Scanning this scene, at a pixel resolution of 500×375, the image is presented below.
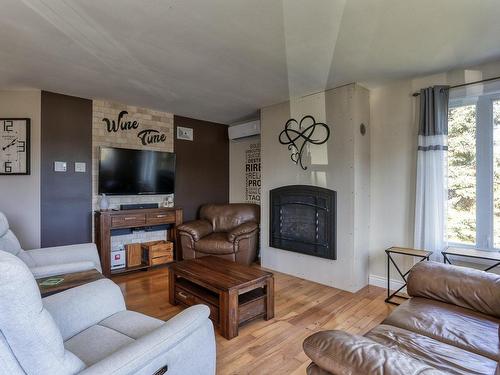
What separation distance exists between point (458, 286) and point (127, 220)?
351 centimetres

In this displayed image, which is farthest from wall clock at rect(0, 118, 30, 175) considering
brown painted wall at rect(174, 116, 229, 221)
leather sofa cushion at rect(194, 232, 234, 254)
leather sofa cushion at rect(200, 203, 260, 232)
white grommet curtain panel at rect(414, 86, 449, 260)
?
white grommet curtain panel at rect(414, 86, 449, 260)

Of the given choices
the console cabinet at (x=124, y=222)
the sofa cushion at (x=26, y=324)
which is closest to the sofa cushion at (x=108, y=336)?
the sofa cushion at (x=26, y=324)

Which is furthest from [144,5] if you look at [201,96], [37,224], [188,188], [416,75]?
[188,188]

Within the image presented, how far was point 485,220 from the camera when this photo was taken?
2654mm

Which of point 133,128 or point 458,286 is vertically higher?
point 133,128

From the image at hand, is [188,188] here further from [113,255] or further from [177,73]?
[177,73]

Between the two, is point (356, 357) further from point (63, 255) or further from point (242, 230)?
point (242, 230)

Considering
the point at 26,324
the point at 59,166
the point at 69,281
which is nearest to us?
the point at 26,324

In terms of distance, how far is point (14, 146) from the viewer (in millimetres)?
3309

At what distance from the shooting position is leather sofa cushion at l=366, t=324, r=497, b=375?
1.22 meters

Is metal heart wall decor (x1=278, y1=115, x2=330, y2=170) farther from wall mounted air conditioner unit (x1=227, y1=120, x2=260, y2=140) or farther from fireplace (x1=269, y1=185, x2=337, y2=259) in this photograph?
wall mounted air conditioner unit (x1=227, y1=120, x2=260, y2=140)

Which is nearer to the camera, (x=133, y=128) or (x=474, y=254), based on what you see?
(x=474, y=254)

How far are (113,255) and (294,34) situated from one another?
343cm

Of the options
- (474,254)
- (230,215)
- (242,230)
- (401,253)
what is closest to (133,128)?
(230,215)
